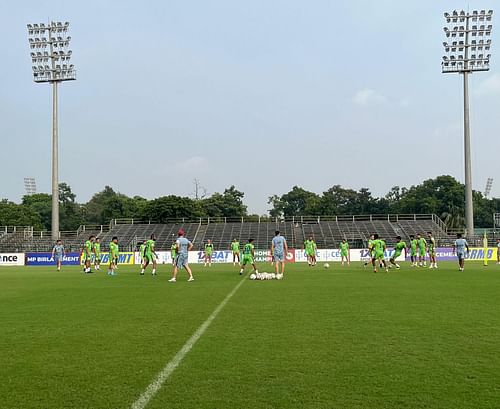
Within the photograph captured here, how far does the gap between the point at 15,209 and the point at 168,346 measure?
89.8m

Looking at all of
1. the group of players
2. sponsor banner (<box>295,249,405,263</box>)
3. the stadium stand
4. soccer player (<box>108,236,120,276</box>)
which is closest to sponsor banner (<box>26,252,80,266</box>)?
the stadium stand

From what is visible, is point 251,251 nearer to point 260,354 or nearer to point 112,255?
point 112,255

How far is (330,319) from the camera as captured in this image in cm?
919

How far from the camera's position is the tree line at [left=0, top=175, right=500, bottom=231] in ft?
272

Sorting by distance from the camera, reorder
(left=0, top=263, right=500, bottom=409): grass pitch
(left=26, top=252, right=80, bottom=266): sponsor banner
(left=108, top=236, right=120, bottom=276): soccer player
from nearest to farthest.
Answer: (left=0, top=263, right=500, bottom=409): grass pitch, (left=108, top=236, right=120, bottom=276): soccer player, (left=26, top=252, right=80, bottom=266): sponsor banner

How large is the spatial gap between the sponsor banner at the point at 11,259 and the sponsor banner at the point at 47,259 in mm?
573

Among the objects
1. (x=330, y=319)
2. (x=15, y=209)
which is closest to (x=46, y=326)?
(x=330, y=319)

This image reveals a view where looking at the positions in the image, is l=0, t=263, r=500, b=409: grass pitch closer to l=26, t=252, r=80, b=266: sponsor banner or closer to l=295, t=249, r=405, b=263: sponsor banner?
l=295, t=249, r=405, b=263: sponsor banner

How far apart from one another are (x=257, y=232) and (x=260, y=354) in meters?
52.9

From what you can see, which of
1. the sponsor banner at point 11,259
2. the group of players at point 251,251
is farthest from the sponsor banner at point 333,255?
the sponsor banner at point 11,259

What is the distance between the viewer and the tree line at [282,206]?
272ft

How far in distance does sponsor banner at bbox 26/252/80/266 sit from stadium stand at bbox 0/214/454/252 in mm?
4692

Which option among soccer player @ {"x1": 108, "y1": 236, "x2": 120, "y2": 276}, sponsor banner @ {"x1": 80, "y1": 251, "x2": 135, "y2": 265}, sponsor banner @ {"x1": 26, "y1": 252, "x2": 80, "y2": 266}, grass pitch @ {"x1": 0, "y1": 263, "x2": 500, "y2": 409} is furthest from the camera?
sponsor banner @ {"x1": 80, "y1": 251, "x2": 135, "y2": 265}

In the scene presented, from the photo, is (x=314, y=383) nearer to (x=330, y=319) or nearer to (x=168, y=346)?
(x=168, y=346)
